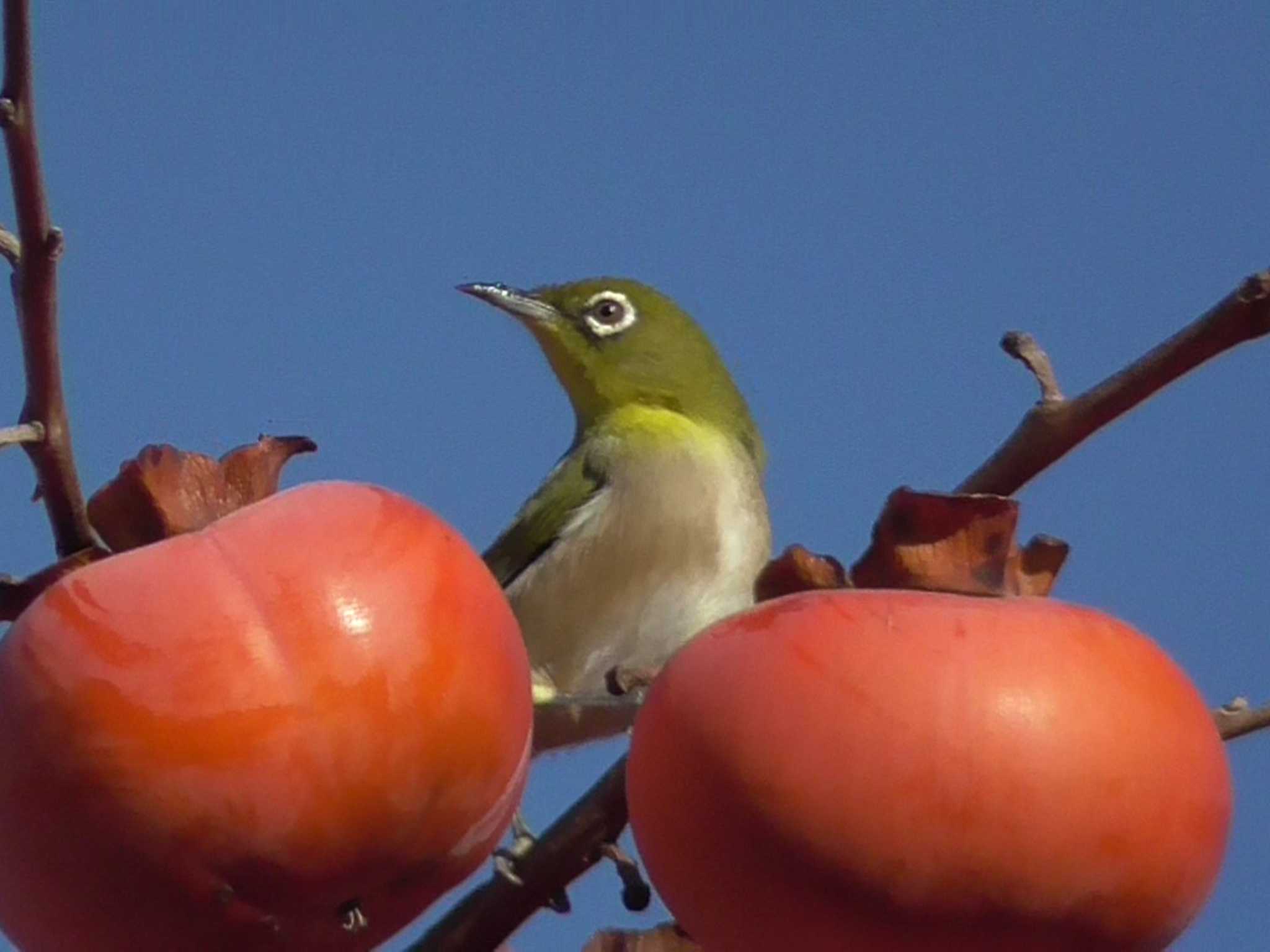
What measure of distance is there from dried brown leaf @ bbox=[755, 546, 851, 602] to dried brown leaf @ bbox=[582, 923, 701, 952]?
0.38 meters

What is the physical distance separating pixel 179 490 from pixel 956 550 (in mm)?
686

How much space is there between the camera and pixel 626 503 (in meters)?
5.87

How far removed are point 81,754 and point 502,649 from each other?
356mm

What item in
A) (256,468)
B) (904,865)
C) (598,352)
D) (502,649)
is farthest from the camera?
(598,352)

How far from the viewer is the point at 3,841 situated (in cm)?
166

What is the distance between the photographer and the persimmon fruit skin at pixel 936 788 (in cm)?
162

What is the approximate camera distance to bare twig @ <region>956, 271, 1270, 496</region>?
185 cm

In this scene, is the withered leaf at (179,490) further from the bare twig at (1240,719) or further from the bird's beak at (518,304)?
the bird's beak at (518,304)

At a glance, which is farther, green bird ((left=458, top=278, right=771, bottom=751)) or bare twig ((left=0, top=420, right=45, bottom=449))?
green bird ((left=458, top=278, right=771, bottom=751))

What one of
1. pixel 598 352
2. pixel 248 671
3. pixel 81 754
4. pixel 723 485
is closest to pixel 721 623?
pixel 248 671

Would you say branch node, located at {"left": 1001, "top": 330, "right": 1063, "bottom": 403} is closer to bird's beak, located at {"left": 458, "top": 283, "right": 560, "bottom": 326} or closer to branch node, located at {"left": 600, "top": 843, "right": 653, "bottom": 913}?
branch node, located at {"left": 600, "top": 843, "right": 653, "bottom": 913}

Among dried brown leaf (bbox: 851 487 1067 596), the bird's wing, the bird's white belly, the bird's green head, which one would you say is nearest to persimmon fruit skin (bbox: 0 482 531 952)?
dried brown leaf (bbox: 851 487 1067 596)

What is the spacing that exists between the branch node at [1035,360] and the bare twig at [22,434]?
35.9 inches

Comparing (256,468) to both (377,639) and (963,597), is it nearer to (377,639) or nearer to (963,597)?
(377,639)
